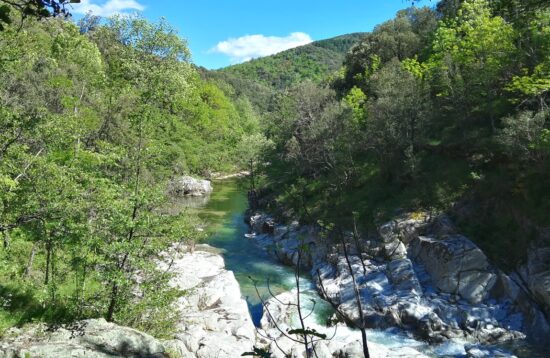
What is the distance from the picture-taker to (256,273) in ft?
97.2

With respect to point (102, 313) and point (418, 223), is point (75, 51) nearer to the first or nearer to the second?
point (102, 313)

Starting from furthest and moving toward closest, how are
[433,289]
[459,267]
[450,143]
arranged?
[450,143] < [433,289] < [459,267]

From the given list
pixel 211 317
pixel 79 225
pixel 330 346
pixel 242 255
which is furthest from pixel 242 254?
pixel 79 225

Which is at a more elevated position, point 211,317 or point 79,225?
point 79,225

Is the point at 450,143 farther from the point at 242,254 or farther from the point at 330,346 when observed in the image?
the point at 330,346

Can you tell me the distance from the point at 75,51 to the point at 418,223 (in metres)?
26.8

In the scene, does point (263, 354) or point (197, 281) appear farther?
point (197, 281)

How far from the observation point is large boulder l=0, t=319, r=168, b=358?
412 inches

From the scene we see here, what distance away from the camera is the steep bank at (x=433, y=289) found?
1894 centimetres

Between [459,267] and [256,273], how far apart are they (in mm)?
13526

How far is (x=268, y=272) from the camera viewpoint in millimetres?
29828

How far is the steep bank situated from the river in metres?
0.86

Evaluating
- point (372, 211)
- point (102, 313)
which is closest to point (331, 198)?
point (372, 211)

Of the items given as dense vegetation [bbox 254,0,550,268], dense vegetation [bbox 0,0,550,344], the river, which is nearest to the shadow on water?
the river
